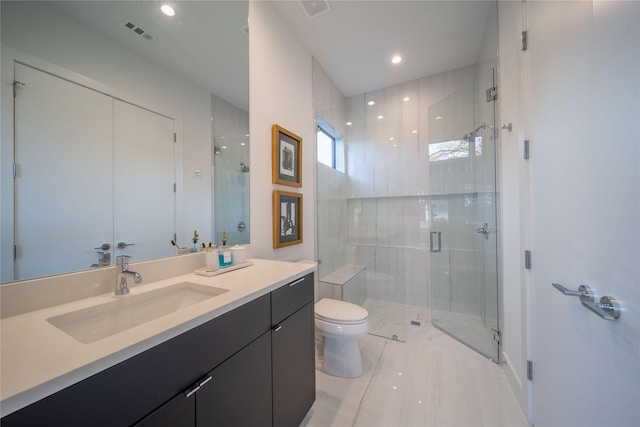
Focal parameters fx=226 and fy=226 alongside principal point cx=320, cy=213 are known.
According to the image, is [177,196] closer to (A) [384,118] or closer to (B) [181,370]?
(B) [181,370]

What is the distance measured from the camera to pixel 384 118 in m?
2.98

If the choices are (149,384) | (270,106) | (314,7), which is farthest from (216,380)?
(314,7)

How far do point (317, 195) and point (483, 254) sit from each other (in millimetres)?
1758

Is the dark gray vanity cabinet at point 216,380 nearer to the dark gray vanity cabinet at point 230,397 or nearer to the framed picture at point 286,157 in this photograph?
the dark gray vanity cabinet at point 230,397

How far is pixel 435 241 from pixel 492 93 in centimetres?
153

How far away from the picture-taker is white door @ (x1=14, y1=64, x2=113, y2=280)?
2.48 feet

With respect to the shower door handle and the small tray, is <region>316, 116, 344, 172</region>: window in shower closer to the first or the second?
the shower door handle

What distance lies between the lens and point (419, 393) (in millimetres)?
1547

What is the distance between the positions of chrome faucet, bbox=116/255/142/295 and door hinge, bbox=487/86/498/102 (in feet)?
8.75

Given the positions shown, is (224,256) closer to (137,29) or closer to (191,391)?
(191,391)

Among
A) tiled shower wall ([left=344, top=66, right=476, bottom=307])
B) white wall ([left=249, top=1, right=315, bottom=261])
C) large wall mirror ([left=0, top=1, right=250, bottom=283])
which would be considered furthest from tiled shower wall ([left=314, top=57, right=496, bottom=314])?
large wall mirror ([left=0, top=1, right=250, bottom=283])

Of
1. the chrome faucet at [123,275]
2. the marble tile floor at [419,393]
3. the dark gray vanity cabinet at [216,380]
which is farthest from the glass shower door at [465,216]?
the chrome faucet at [123,275]

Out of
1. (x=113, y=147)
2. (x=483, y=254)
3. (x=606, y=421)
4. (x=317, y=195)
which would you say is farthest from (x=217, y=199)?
(x=483, y=254)

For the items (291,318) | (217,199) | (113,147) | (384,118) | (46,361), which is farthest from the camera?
(384,118)
